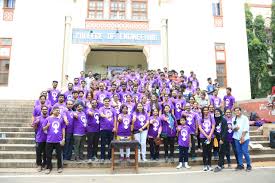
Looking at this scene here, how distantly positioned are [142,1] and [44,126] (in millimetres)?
13710

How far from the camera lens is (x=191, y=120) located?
840 cm

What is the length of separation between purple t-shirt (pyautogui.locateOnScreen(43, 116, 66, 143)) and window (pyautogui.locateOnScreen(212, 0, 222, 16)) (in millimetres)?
14568

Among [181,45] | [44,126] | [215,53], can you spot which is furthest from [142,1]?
[44,126]

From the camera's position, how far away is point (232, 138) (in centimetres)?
802

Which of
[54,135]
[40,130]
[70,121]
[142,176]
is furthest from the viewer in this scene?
[70,121]

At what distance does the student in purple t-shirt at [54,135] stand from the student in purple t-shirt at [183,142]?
324 centimetres

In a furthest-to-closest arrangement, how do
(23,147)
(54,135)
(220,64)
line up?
(220,64) < (23,147) < (54,135)

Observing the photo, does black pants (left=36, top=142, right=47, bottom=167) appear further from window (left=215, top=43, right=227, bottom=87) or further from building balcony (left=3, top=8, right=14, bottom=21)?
window (left=215, top=43, right=227, bottom=87)

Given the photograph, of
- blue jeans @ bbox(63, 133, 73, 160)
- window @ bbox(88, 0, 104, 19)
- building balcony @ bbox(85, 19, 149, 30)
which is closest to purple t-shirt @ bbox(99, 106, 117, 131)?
blue jeans @ bbox(63, 133, 73, 160)

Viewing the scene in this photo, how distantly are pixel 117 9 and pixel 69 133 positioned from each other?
12476 mm

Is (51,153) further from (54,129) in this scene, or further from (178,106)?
(178,106)

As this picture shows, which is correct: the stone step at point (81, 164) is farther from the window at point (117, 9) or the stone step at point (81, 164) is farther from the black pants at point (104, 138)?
the window at point (117, 9)

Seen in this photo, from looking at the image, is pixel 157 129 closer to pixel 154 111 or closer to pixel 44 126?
pixel 154 111

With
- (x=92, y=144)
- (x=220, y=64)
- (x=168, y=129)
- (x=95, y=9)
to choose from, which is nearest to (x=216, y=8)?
(x=220, y=64)
